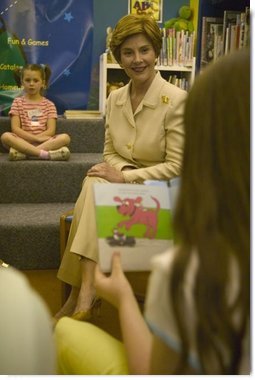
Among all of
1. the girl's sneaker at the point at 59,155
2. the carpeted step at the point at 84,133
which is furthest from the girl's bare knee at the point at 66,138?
the carpeted step at the point at 84,133

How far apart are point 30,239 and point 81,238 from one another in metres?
0.70

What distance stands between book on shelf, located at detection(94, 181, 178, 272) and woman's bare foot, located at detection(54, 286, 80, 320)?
0.89 metres

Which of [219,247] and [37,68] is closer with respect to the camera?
[219,247]

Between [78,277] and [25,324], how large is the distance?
1318 mm

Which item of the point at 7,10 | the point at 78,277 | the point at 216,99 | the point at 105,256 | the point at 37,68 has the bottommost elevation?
the point at 78,277

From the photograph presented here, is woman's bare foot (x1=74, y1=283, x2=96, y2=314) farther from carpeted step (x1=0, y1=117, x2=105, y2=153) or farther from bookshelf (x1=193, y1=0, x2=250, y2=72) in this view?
bookshelf (x1=193, y1=0, x2=250, y2=72)

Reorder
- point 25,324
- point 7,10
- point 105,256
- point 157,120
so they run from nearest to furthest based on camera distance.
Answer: point 25,324
point 105,256
point 157,120
point 7,10

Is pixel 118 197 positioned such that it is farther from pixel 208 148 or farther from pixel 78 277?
pixel 78 277

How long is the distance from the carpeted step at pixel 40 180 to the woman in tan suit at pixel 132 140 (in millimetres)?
762

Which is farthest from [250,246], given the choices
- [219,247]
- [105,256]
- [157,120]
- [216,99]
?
[157,120]

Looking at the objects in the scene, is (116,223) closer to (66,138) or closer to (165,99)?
(165,99)

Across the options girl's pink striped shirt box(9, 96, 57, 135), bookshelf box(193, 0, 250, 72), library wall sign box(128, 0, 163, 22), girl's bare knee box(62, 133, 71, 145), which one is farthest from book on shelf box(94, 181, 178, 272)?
library wall sign box(128, 0, 163, 22)

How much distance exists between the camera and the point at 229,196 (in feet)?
1.86

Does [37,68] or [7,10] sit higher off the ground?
[7,10]
